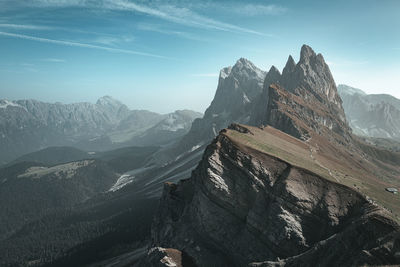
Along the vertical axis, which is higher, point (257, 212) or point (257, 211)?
point (257, 211)

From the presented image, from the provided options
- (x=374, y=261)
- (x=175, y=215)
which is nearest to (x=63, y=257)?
(x=175, y=215)

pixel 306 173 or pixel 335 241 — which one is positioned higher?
pixel 306 173

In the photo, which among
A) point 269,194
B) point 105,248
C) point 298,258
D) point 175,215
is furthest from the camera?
point 105,248

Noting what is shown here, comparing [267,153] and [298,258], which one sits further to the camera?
[267,153]

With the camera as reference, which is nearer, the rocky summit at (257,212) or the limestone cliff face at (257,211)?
the rocky summit at (257,212)

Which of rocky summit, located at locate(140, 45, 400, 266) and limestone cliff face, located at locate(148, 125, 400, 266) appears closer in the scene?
rocky summit, located at locate(140, 45, 400, 266)

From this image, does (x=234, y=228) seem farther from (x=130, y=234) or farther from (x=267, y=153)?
(x=130, y=234)

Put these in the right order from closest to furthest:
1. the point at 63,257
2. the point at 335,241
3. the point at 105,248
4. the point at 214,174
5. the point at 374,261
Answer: the point at 374,261, the point at 335,241, the point at 214,174, the point at 105,248, the point at 63,257

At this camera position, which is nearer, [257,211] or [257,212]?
[257,212]
